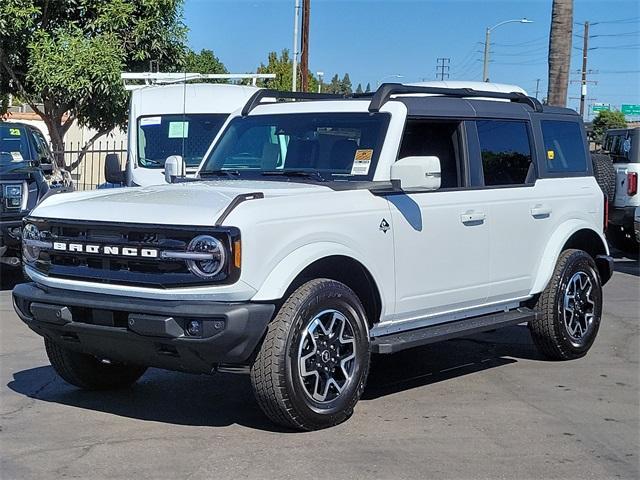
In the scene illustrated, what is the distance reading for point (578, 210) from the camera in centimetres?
773

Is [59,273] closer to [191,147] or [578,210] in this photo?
[578,210]

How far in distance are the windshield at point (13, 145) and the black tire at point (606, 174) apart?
841 centimetres

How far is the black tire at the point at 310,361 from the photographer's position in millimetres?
5180

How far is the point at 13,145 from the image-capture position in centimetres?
1215

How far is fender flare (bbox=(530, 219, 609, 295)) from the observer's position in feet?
23.9

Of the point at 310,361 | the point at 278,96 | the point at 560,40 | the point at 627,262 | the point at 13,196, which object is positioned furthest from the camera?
the point at 560,40

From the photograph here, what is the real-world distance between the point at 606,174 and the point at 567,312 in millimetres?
8088

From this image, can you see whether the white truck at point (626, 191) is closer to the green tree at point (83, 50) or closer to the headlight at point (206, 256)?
the green tree at point (83, 50)

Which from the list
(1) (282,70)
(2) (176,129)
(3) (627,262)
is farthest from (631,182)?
(1) (282,70)

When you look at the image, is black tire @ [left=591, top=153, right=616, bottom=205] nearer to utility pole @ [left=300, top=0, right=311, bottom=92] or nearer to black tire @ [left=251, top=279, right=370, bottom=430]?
black tire @ [left=251, top=279, right=370, bottom=430]

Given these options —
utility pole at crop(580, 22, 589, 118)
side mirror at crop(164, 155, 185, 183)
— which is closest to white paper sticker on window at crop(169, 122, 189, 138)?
side mirror at crop(164, 155, 185, 183)

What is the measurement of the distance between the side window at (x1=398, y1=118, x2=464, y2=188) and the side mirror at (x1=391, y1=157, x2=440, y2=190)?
1.96ft

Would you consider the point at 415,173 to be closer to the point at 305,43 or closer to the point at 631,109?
the point at 305,43

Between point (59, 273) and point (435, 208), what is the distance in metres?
2.44
